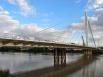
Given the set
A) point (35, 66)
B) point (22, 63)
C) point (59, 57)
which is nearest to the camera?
point (35, 66)

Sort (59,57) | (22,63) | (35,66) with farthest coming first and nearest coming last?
(59,57) → (22,63) → (35,66)

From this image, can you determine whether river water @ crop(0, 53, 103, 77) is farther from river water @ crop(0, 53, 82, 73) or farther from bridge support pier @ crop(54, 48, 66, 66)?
bridge support pier @ crop(54, 48, 66, 66)

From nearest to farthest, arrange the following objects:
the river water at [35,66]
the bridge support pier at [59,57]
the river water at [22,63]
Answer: the river water at [35,66] → the river water at [22,63] → the bridge support pier at [59,57]

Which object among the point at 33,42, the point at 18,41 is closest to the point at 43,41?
the point at 33,42

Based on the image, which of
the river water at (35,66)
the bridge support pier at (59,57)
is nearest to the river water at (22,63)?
the river water at (35,66)

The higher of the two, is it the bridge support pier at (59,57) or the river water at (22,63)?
the bridge support pier at (59,57)

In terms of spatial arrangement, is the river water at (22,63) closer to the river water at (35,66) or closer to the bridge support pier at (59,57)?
the river water at (35,66)

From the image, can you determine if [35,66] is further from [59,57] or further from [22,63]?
[59,57]

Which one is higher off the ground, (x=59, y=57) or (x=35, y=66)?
(x=59, y=57)

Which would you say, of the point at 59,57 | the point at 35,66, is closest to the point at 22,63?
the point at 35,66

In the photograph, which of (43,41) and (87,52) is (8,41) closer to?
(43,41)

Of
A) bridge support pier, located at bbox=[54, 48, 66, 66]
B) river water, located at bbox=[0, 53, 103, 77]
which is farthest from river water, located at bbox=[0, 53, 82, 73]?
bridge support pier, located at bbox=[54, 48, 66, 66]

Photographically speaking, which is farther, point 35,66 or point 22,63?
point 22,63

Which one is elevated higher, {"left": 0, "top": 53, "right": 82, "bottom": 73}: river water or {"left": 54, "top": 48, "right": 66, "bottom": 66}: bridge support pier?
{"left": 54, "top": 48, "right": 66, "bottom": 66}: bridge support pier
